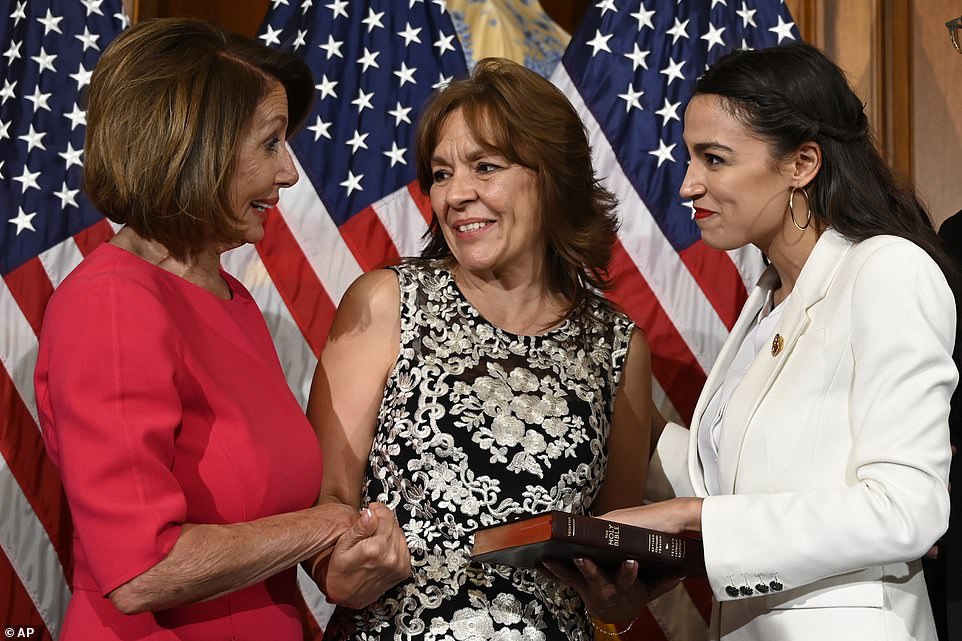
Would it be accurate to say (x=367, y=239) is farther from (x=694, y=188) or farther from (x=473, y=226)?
(x=694, y=188)

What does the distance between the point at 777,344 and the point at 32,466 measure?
1830mm

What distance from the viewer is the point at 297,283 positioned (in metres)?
2.99

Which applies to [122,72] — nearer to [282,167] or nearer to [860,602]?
[282,167]

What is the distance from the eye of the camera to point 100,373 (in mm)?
1501

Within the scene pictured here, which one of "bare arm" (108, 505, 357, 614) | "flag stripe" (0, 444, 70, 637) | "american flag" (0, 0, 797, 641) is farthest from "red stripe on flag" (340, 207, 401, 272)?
"bare arm" (108, 505, 357, 614)

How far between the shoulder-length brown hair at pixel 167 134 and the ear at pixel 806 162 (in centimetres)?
96

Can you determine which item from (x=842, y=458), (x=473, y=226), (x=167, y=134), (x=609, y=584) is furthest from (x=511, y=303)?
(x=167, y=134)

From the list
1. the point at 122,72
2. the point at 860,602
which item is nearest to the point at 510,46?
the point at 122,72

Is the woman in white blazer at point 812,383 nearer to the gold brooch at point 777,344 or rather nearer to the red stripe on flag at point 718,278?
the gold brooch at point 777,344

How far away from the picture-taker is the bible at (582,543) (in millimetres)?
1588

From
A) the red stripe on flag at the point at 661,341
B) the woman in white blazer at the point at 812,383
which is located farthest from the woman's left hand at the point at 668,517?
the red stripe on flag at the point at 661,341

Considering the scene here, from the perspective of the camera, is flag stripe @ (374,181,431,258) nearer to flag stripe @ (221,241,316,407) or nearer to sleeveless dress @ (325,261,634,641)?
flag stripe @ (221,241,316,407)

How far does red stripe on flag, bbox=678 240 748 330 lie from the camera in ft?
9.95

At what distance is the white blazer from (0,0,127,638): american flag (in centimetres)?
170
